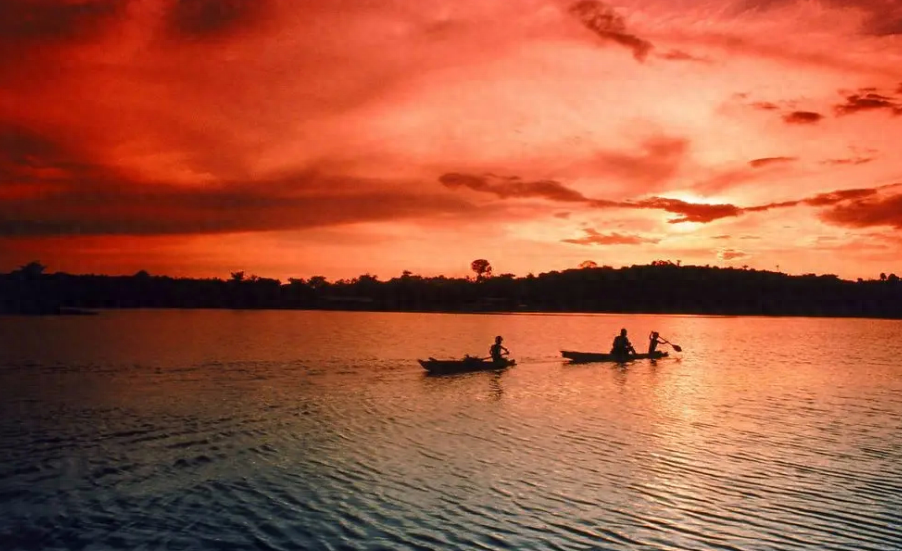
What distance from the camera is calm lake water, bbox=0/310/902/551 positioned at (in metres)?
13.7

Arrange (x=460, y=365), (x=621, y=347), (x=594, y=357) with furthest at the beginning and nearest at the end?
(x=621, y=347) < (x=594, y=357) < (x=460, y=365)

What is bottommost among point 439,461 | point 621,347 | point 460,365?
point 439,461

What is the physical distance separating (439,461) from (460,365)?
23568 millimetres

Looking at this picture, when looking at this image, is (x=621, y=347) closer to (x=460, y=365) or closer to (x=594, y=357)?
(x=594, y=357)

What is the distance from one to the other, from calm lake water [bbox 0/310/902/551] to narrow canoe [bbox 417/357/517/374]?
2.62 ft

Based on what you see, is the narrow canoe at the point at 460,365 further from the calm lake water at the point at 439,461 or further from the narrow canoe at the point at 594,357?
the narrow canoe at the point at 594,357

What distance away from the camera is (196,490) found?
16.3m

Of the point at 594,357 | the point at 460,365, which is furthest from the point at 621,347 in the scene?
the point at 460,365

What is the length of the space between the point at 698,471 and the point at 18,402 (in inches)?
1091

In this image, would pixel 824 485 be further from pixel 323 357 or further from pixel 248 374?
pixel 323 357

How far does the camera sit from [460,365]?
43.2 meters

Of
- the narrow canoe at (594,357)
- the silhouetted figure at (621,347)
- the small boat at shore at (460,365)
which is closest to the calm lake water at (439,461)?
the small boat at shore at (460,365)

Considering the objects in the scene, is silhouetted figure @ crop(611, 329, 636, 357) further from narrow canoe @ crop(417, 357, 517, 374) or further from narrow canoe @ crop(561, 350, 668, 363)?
narrow canoe @ crop(417, 357, 517, 374)

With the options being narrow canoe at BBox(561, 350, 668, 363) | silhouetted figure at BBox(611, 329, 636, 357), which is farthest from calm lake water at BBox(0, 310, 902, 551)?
silhouetted figure at BBox(611, 329, 636, 357)
